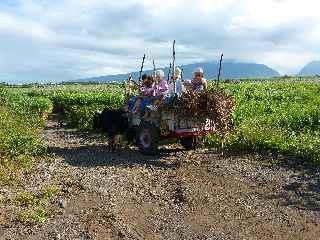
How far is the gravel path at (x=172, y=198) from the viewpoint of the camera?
903 centimetres

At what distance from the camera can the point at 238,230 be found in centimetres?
912

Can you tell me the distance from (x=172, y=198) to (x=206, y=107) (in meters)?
4.14

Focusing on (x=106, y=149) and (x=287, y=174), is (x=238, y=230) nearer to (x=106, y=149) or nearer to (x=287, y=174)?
(x=287, y=174)

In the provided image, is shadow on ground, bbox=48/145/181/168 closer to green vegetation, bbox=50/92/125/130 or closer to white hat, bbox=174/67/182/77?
white hat, bbox=174/67/182/77

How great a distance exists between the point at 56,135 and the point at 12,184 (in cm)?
979

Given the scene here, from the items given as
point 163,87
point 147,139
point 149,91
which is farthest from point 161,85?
point 147,139

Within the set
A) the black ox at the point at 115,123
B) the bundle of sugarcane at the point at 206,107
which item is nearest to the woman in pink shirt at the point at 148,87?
the bundle of sugarcane at the point at 206,107

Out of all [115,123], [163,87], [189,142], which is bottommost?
[189,142]

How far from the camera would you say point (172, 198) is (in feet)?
36.3

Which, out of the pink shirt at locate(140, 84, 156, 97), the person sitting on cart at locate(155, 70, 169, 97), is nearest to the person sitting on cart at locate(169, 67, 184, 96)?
the person sitting on cart at locate(155, 70, 169, 97)

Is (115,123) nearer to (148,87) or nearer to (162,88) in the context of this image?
(148,87)

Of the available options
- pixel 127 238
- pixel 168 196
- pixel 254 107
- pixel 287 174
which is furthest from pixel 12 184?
pixel 254 107

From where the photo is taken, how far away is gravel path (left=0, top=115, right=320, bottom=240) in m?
9.03

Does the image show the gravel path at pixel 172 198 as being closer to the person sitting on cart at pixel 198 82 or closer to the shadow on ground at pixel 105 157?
the shadow on ground at pixel 105 157
